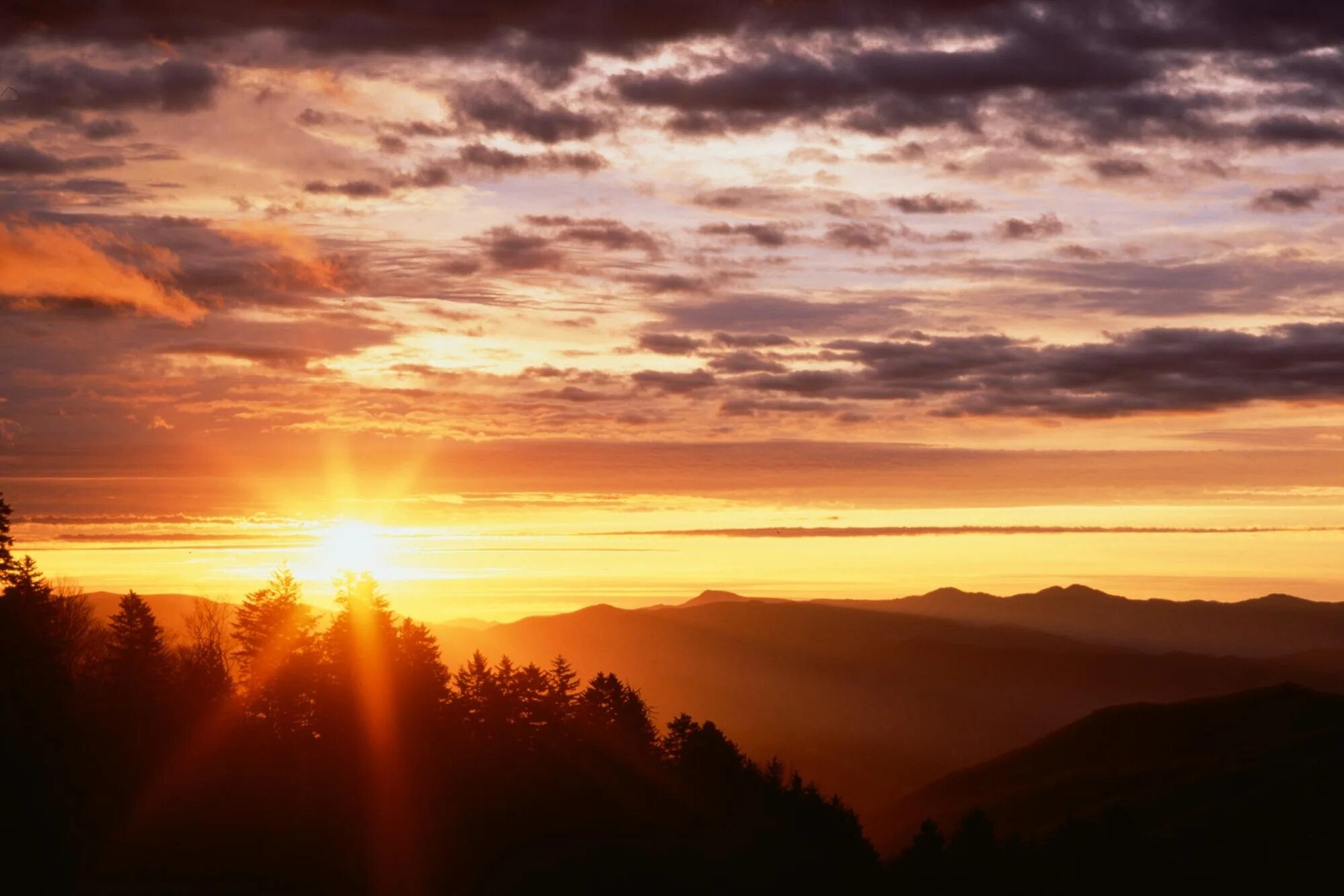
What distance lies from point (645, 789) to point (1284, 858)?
47.0 m

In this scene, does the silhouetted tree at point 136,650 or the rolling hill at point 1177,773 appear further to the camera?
the rolling hill at point 1177,773

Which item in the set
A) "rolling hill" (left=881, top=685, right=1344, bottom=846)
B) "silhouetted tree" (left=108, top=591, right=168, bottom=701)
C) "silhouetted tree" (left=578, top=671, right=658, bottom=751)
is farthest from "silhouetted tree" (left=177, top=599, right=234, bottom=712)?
"rolling hill" (left=881, top=685, right=1344, bottom=846)

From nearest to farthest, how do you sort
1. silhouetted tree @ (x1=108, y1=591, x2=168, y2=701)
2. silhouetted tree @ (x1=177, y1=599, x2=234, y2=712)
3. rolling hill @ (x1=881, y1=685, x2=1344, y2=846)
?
silhouetted tree @ (x1=177, y1=599, x2=234, y2=712)
silhouetted tree @ (x1=108, y1=591, x2=168, y2=701)
rolling hill @ (x1=881, y1=685, x2=1344, y2=846)

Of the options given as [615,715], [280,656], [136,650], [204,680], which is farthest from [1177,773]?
[136,650]

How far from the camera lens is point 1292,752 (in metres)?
130

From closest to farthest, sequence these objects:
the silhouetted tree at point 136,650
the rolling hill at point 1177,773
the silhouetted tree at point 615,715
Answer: the silhouetted tree at point 136,650, the silhouetted tree at point 615,715, the rolling hill at point 1177,773

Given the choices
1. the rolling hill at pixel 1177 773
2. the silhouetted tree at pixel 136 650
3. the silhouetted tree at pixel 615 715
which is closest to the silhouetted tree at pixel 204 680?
the silhouetted tree at pixel 136 650

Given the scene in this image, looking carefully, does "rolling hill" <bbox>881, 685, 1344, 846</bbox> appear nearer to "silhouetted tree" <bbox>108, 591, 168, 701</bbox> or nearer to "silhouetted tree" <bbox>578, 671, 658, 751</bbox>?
"silhouetted tree" <bbox>578, 671, 658, 751</bbox>

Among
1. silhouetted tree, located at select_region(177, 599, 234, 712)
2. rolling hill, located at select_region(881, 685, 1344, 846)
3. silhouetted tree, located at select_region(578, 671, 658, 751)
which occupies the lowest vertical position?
rolling hill, located at select_region(881, 685, 1344, 846)

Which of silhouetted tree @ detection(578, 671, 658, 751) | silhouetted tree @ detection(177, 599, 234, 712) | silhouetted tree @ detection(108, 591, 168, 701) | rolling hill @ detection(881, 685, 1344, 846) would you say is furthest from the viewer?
rolling hill @ detection(881, 685, 1344, 846)

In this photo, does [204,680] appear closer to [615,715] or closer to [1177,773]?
[615,715]

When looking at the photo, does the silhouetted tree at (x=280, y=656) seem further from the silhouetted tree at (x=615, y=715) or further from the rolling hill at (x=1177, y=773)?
the rolling hill at (x=1177, y=773)

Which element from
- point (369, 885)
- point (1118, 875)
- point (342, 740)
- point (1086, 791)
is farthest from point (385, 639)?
point (1086, 791)

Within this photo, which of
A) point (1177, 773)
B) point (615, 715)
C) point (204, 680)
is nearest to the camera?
point (204, 680)
